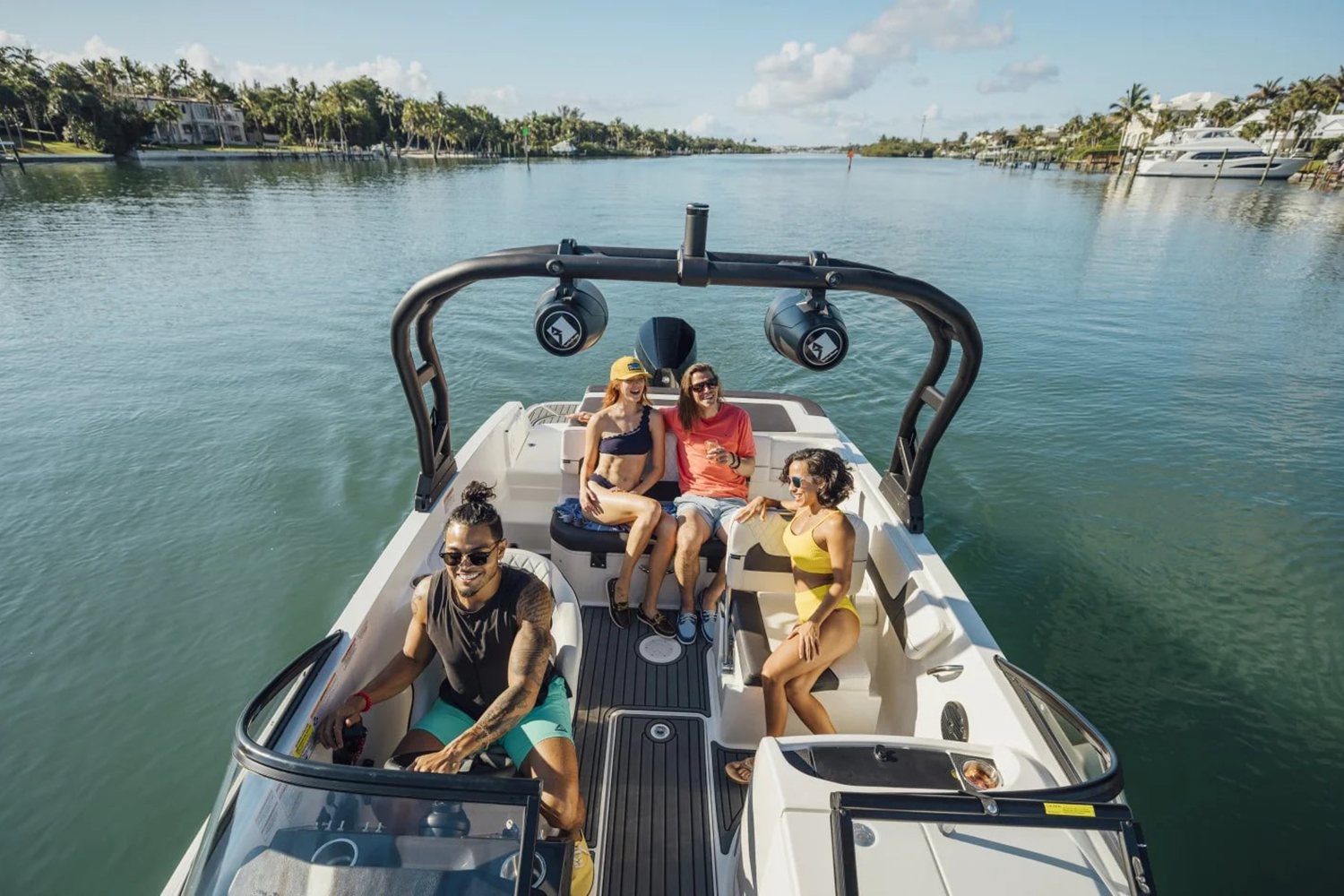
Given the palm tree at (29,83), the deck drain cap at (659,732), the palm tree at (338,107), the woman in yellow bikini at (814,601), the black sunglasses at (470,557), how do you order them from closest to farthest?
the black sunglasses at (470,557) → the woman in yellow bikini at (814,601) → the deck drain cap at (659,732) → the palm tree at (29,83) → the palm tree at (338,107)

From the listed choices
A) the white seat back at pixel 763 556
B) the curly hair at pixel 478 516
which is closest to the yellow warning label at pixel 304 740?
the curly hair at pixel 478 516

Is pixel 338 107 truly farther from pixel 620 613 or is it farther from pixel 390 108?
pixel 620 613

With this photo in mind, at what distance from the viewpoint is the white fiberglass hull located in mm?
51094

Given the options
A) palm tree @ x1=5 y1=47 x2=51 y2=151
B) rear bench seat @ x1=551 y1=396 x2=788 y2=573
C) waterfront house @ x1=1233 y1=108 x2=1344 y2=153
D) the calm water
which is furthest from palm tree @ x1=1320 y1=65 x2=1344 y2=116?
palm tree @ x1=5 y1=47 x2=51 y2=151

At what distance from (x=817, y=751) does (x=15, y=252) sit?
964 inches

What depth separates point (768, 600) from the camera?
3365mm

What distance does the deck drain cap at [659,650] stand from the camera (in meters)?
3.66

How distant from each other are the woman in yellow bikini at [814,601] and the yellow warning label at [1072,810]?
1.18 meters

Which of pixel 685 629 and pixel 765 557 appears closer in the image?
pixel 765 557

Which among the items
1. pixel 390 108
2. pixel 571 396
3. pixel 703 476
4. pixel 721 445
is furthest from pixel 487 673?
pixel 390 108

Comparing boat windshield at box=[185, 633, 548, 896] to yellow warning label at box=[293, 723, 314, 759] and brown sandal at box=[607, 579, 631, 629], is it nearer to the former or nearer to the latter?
yellow warning label at box=[293, 723, 314, 759]

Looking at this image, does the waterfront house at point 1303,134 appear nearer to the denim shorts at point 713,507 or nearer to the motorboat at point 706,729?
the denim shorts at point 713,507

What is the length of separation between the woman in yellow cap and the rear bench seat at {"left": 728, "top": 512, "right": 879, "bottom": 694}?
1.96 feet

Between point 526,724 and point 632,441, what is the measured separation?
191 cm
